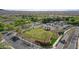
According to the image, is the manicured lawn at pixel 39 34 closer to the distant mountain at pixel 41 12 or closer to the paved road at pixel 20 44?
the paved road at pixel 20 44

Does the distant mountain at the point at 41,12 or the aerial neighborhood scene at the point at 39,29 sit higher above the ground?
the distant mountain at the point at 41,12

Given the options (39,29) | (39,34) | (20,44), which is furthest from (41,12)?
(20,44)

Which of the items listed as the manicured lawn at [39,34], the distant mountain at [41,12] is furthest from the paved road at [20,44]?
the distant mountain at [41,12]

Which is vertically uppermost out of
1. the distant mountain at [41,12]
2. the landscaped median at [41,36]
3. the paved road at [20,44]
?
the distant mountain at [41,12]
